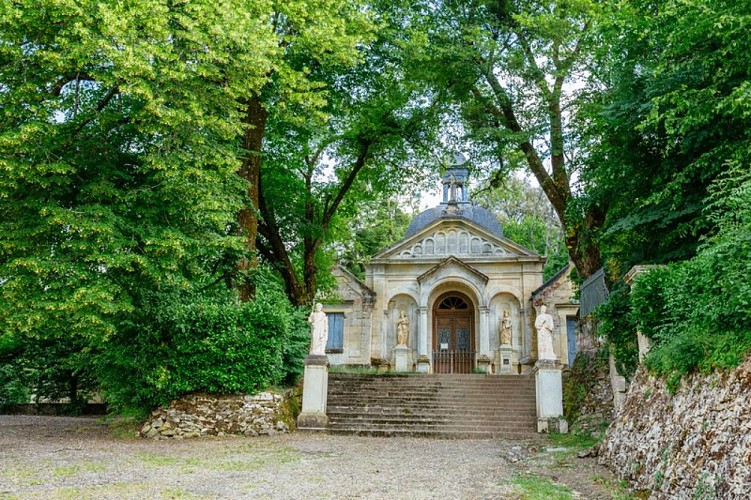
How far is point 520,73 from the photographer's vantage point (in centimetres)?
1406

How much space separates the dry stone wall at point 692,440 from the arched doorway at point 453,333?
16.5 metres

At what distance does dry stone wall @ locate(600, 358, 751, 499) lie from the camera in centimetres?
454

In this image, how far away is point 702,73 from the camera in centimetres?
893

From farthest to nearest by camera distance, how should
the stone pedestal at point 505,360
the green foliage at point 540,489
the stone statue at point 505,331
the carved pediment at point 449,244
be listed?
the carved pediment at point 449,244, the stone statue at point 505,331, the stone pedestal at point 505,360, the green foliage at point 540,489

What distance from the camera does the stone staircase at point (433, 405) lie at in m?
13.2

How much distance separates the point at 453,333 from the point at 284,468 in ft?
55.6

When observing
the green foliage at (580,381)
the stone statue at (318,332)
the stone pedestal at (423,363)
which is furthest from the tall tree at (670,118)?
the stone pedestal at (423,363)

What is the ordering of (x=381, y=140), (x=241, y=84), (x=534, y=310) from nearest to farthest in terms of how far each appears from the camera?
1. (x=241, y=84)
2. (x=381, y=140)
3. (x=534, y=310)

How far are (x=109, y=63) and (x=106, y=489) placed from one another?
680 centimetres

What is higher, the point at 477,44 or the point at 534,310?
the point at 477,44

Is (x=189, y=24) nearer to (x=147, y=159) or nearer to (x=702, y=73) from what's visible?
(x=147, y=159)

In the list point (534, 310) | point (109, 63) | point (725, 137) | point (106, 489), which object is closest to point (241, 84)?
point (109, 63)

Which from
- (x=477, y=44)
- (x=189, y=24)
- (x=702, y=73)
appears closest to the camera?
(x=702, y=73)

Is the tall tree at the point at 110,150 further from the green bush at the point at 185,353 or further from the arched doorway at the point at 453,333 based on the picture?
the arched doorway at the point at 453,333
